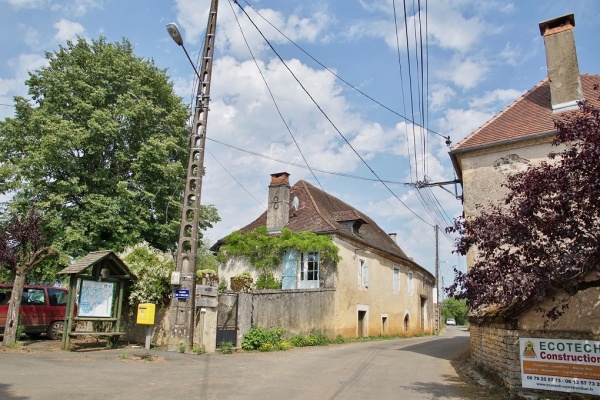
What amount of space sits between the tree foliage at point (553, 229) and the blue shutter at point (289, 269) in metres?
14.1

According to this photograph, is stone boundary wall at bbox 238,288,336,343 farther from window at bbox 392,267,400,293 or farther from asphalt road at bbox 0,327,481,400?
window at bbox 392,267,400,293

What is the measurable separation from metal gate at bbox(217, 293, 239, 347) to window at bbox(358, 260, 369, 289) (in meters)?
9.04

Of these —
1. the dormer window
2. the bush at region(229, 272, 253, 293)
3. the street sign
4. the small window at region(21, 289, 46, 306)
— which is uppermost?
the dormer window

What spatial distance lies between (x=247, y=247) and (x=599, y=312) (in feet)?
53.9

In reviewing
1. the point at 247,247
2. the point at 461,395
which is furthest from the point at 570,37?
the point at 247,247

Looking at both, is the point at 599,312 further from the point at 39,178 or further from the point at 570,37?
the point at 39,178

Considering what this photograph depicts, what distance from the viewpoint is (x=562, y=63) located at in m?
12.7

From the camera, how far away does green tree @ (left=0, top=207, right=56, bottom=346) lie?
12.4 meters

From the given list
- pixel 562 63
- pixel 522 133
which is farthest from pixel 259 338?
pixel 562 63

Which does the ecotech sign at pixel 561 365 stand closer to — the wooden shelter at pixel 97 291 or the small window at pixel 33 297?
the wooden shelter at pixel 97 291

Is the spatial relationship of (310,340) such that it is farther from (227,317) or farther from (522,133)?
(522,133)

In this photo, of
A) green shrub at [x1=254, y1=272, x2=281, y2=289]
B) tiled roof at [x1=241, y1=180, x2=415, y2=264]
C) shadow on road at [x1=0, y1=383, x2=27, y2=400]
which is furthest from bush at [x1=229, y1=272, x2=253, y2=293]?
shadow on road at [x1=0, y1=383, x2=27, y2=400]

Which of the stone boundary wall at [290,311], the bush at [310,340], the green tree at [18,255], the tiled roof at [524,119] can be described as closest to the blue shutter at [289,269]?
the stone boundary wall at [290,311]

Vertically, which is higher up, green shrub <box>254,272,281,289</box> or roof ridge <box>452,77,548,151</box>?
roof ridge <box>452,77,548,151</box>
